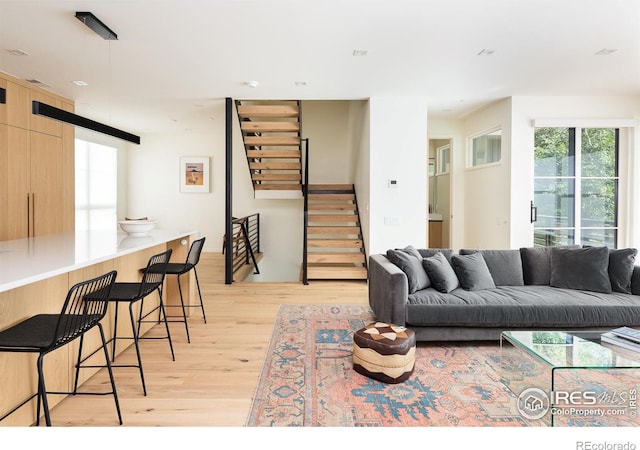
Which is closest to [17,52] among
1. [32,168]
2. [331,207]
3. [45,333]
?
[32,168]

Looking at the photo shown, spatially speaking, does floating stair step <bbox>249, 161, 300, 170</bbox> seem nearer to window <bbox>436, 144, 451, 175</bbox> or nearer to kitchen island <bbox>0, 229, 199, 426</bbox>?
window <bbox>436, 144, 451, 175</bbox>

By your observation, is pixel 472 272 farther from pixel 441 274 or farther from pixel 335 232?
Answer: pixel 335 232

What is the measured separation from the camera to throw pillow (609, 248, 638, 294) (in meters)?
3.53

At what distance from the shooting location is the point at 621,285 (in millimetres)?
3525

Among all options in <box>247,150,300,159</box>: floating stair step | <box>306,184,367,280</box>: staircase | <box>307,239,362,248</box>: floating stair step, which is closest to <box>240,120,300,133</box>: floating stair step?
<box>247,150,300,159</box>: floating stair step

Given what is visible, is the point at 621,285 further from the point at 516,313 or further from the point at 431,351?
the point at 431,351

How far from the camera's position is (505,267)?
3900 mm

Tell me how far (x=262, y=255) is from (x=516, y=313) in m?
5.98

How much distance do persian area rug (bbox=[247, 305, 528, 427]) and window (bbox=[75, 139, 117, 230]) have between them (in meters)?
5.92

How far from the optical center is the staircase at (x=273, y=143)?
233 inches

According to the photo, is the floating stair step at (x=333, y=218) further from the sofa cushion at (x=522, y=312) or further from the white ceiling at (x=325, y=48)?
the sofa cushion at (x=522, y=312)

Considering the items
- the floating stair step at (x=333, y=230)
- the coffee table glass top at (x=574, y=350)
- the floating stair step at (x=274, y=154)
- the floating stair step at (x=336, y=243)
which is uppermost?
the floating stair step at (x=274, y=154)

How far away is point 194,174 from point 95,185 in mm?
2026

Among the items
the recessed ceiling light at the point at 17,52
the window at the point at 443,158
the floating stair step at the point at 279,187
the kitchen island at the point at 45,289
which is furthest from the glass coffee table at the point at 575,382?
the window at the point at 443,158
